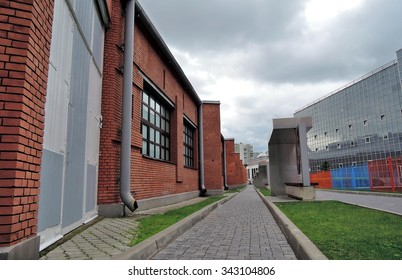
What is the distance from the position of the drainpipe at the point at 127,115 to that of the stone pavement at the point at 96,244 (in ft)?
4.96

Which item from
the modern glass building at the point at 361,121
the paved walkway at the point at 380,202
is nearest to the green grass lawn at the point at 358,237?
the paved walkway at the point at 380,202

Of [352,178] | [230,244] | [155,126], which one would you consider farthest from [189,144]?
[352,178]

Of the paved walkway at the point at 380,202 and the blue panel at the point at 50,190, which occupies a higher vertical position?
the blue panel at the point at 50,190

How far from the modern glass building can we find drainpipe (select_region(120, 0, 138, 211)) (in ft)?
164

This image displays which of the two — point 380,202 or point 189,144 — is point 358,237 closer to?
point 380,202

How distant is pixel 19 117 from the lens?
3018 millimetres

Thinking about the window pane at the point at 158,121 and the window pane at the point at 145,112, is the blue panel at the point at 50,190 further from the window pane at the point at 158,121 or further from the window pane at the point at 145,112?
the window pane at the point at 158,121

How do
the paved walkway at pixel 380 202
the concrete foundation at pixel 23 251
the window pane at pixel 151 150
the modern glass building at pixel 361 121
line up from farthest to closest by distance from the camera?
→ the modern glass building at pixel 361 121
the window pane at pixel 151 150
the paved walkway at pixel 380 202
the concrete foundation at pixel 23 251

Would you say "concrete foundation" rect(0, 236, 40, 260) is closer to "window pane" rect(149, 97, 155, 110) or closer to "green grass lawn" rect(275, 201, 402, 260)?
"green grass lawn" rect(275, 201, 402, 260)

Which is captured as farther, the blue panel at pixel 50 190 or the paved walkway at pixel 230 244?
the paved walkway at pixel 230 244

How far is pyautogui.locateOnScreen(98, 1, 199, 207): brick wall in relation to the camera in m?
7.57

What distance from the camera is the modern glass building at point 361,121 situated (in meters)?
56.5

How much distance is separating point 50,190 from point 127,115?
407 cm
